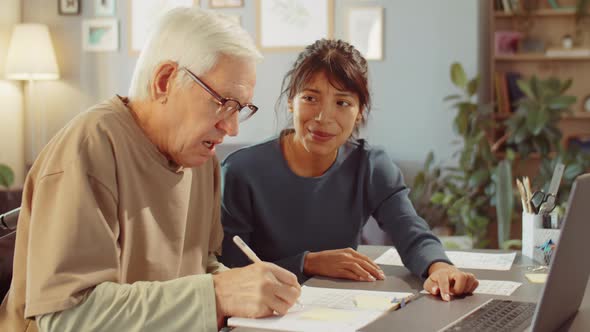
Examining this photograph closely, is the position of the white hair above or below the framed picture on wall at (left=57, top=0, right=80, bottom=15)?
below

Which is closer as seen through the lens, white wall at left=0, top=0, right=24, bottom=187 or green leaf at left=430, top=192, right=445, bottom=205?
green leaf at left=430, top=192, right=445, bottom=205

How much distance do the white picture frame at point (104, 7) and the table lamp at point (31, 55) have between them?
1.23 feet

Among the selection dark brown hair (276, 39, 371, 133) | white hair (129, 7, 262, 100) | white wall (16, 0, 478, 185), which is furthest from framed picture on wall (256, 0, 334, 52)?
white hair (129, 7, 262, 100)

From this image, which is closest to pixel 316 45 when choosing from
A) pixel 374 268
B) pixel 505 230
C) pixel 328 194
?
pixel 328 194

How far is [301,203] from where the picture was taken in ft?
6.61

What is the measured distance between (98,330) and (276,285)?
11.5 inches

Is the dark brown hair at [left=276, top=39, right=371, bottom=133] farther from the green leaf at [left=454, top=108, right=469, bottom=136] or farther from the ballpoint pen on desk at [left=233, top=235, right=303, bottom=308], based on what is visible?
the green leaf at [left=454, top=108, right=469, bottom=136]

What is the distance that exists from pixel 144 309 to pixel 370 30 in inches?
153

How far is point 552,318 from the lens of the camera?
1187 millimetres

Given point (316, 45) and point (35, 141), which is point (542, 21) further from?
point (316, 45)

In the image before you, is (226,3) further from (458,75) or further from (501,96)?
(501,96)

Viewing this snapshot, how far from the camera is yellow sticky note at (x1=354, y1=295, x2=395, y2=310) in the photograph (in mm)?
1458

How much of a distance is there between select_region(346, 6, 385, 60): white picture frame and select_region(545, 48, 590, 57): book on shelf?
151cm

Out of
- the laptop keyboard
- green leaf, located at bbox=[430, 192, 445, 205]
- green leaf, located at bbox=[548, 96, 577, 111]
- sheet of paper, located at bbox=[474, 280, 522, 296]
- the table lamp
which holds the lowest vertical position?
green leaf, located at bbox=[430, 192, 445, 205]
